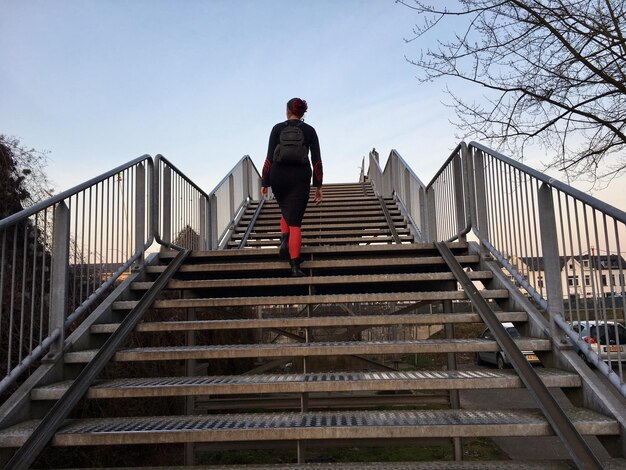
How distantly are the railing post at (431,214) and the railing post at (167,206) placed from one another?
134 inches

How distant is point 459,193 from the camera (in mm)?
5070

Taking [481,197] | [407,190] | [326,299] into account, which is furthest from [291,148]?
[407,190]

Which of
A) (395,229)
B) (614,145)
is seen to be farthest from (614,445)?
(614,145)

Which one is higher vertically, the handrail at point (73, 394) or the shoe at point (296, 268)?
the shoe at point (296, 268)

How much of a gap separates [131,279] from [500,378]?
295 centimetres

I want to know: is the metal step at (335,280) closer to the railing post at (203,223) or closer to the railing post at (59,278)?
the railing post at (59,278)

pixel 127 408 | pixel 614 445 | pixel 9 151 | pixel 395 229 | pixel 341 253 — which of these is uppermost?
pixel 9 151

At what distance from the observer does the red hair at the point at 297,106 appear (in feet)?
15.3

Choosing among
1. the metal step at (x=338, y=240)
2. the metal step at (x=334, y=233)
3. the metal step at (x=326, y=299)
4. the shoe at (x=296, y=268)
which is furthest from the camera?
the metal step at (x=334, y=233)

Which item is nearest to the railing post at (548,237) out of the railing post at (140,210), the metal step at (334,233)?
the railing post at (140,210)

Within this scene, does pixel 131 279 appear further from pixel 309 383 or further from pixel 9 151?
pixel 9 151

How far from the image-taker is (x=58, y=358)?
305cm

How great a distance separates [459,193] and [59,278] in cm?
369

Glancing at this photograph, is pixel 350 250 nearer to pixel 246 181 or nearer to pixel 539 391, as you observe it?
pixel 539 391
